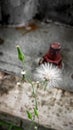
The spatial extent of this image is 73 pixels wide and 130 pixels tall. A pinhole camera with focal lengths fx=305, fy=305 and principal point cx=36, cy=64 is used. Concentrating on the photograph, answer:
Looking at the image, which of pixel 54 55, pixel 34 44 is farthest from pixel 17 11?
pixel 54 55

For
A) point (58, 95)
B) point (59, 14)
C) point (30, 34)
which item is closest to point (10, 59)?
point (30, 34)

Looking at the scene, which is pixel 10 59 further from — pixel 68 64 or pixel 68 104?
pixel 68 104

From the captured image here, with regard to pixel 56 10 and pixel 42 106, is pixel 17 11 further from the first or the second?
pixel 42 106

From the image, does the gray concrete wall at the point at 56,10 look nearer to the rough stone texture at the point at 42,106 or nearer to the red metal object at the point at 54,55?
the red metal object at the point at 54,55

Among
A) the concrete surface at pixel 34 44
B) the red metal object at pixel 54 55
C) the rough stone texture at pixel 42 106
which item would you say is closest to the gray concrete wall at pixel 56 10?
the concrete surface at pixel 34 44

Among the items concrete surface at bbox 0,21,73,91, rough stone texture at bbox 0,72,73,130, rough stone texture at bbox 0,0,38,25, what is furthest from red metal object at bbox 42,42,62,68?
rough stone texture at bbox 0,72,73,130
